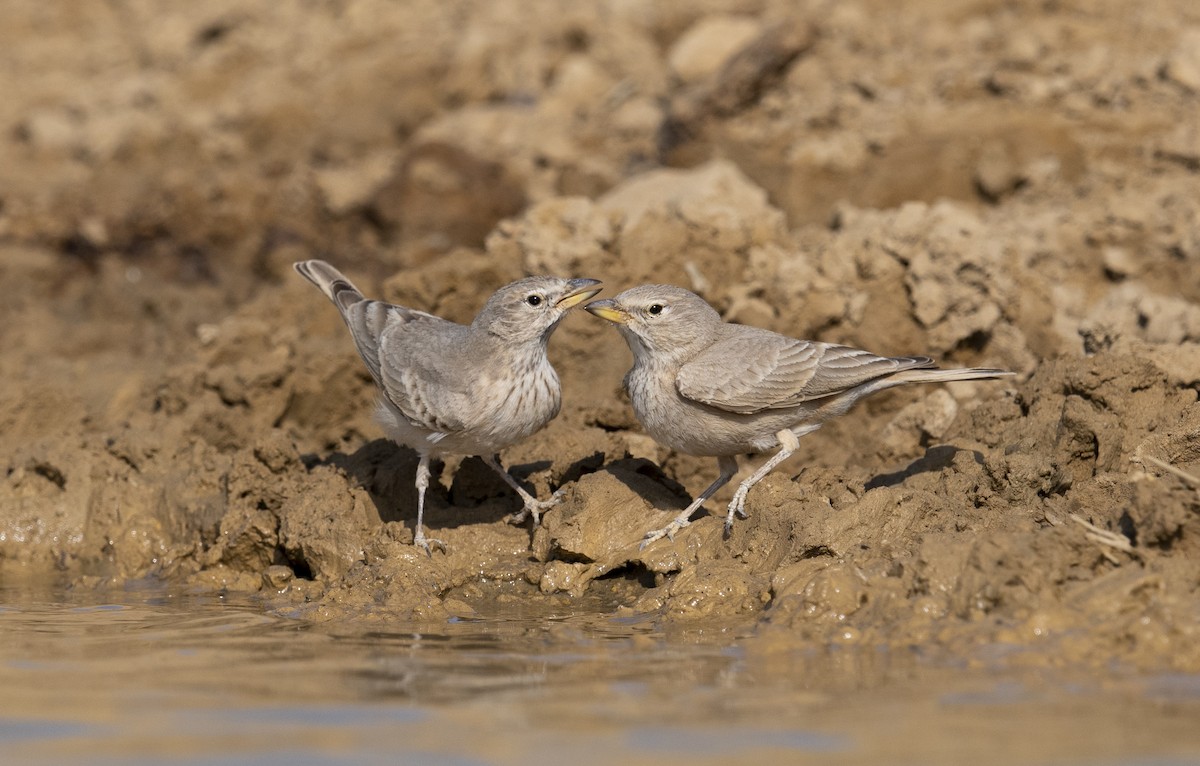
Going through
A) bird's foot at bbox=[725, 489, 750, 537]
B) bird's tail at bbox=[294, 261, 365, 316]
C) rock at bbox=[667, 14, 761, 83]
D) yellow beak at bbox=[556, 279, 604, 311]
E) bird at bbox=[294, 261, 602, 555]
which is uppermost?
rock at bbox=[667, 14, 761, 83]

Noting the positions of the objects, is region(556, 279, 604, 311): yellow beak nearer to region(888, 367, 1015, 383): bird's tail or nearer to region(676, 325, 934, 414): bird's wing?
region(676, 325, 934, 414): bird's wing

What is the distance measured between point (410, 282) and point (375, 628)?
4197mm

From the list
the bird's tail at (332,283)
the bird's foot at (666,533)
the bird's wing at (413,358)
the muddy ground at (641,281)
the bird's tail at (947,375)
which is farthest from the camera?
the bird's tail at (332,283)

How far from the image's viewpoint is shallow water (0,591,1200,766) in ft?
14.8

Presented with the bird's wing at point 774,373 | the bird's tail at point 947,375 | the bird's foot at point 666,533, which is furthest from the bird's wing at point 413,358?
the bird's tail at point 947,375

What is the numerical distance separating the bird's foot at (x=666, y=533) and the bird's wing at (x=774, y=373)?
64cm

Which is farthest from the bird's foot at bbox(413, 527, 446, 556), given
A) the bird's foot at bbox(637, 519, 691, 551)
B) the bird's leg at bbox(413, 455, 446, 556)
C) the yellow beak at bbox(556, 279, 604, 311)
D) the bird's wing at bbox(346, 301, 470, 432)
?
the yellow beak at bbox(556, 279, 604, 311)

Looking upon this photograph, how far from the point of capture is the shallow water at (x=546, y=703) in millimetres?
4520

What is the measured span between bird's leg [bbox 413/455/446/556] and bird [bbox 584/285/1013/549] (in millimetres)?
1186

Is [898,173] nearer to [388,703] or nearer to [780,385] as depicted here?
[780,385]

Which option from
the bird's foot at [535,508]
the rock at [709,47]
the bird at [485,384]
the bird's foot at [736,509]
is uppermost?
the rock at [709,47]

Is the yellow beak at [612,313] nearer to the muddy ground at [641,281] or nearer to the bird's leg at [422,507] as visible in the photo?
the muddy ground at [641,281]

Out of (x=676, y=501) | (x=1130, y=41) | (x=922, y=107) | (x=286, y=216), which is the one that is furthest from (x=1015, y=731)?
(x=286, y=216)

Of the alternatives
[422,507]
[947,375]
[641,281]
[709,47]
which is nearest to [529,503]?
[422,507]
